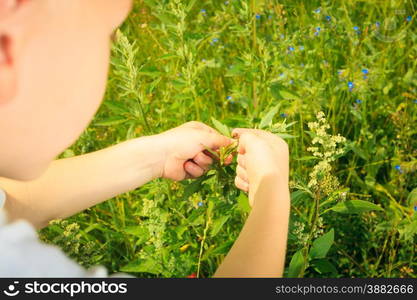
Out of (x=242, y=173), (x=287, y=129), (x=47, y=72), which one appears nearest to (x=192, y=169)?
(x=242, y=173)

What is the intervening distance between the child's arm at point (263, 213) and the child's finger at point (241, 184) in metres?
0.04

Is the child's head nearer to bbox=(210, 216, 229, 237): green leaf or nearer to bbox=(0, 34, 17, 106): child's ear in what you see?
bbox=(0, 34, 17, 106): child's ear

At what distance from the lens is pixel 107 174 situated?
1.41m

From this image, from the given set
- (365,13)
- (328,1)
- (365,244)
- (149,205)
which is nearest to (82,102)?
(149,205)

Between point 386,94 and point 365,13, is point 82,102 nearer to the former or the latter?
point 386,94

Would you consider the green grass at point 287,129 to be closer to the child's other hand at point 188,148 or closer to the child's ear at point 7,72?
the child's other hand at point 188,148

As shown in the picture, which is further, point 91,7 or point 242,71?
point 242,71

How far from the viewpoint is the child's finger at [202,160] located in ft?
4.63

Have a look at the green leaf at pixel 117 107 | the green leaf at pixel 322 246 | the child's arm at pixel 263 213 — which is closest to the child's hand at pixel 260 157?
the child's arm at pixel 263 213

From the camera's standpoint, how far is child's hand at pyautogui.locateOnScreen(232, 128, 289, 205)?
1199 millimetres

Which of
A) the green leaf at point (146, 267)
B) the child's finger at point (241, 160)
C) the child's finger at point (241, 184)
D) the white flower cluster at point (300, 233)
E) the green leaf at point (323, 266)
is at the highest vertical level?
the child's finger at point (241, 160)

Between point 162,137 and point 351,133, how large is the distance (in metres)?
0.83

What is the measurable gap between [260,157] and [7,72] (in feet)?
1.91

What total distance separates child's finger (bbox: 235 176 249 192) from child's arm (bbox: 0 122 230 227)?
0.09m
